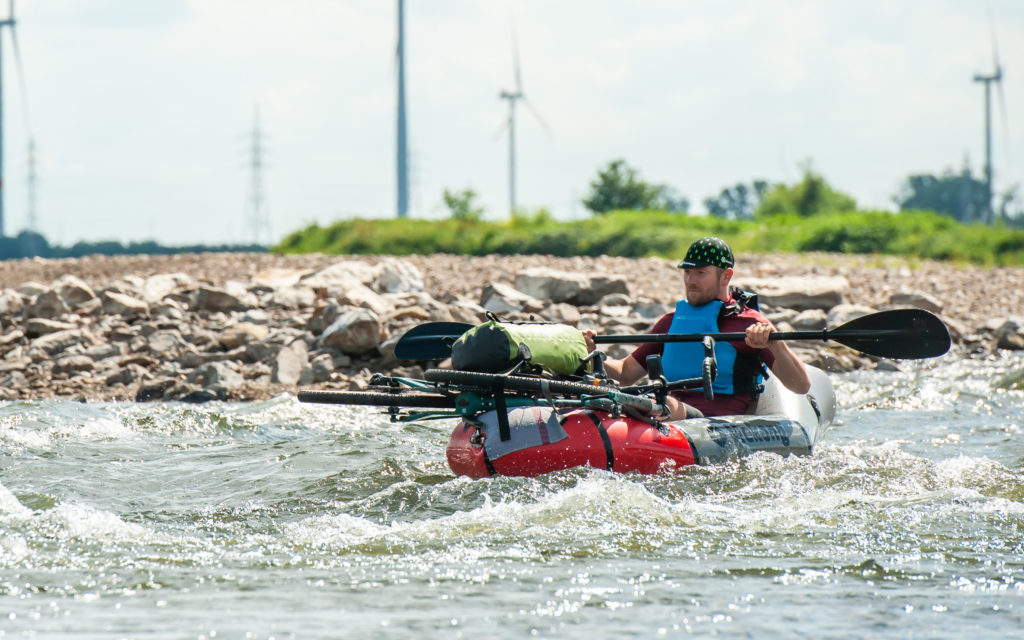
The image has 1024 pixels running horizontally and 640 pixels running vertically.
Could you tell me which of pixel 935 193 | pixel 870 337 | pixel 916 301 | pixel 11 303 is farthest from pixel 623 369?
pixel 935 193

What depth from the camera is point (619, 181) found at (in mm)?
39719

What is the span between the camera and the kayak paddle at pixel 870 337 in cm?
677

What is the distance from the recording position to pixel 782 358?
6.50 metres

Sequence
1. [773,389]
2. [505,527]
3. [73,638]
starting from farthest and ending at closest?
[773,389] < [505,527] < [73,638]

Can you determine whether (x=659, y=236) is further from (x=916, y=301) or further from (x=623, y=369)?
(x=623, y=369)

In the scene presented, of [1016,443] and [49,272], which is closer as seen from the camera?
[1016,443]

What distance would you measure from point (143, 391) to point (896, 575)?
7553 mm

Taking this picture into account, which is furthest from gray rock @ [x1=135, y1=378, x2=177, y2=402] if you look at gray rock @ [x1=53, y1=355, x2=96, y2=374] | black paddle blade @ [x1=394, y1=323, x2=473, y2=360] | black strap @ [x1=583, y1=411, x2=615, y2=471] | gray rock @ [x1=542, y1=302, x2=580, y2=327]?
black strap @ [x1=583, y1=411, x2=615, y2=471]

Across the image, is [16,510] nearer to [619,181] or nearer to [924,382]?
[924,382]

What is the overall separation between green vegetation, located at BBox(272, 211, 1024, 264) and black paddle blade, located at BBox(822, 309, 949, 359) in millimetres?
17044

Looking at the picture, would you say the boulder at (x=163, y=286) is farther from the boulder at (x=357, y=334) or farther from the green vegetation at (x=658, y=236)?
the green vegetation at (x=658, y=236)

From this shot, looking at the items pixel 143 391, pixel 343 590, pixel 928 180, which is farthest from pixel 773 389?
pixel 928 180

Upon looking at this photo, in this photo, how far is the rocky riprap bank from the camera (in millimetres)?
10867

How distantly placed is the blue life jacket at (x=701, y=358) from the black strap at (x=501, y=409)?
1346 millimetres
